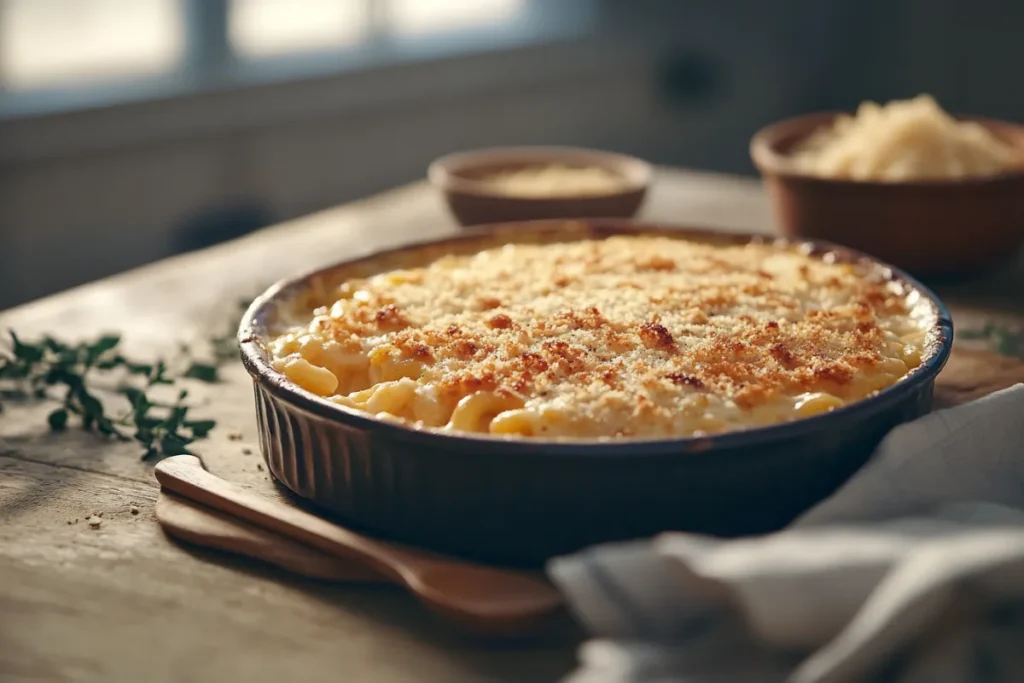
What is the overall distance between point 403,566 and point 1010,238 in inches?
68.8

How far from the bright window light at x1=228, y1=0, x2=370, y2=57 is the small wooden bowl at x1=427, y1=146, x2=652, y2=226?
2.13 m

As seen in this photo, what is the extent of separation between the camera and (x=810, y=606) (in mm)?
1036

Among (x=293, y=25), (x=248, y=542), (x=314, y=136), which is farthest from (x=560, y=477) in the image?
(x=293, y=25)

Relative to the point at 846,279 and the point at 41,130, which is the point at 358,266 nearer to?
the point at 846,279

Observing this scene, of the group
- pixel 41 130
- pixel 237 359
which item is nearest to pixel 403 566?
pixel 237 359

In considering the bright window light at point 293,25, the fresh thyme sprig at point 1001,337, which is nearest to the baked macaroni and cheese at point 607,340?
the fresh thyme sprig at point 1001,337

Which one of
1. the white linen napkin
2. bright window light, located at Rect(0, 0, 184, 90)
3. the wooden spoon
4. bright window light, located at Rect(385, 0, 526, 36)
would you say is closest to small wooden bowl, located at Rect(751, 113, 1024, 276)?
the white linen napkin

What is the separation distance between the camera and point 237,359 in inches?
81.9

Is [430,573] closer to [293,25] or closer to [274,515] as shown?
[274,515]

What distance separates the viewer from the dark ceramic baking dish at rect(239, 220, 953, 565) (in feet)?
3.92

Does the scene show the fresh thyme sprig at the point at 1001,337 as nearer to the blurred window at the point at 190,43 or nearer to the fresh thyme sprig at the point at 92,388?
the fresh thyme sprig at the point at 92,388

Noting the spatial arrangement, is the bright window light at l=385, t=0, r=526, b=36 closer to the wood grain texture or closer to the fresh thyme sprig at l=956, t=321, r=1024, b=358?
the fresh thyme sprig at l=956, t=321, r=1024, b=358

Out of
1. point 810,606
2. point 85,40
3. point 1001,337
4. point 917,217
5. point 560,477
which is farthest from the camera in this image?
point 85,40

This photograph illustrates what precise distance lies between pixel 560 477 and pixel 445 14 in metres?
4.88
